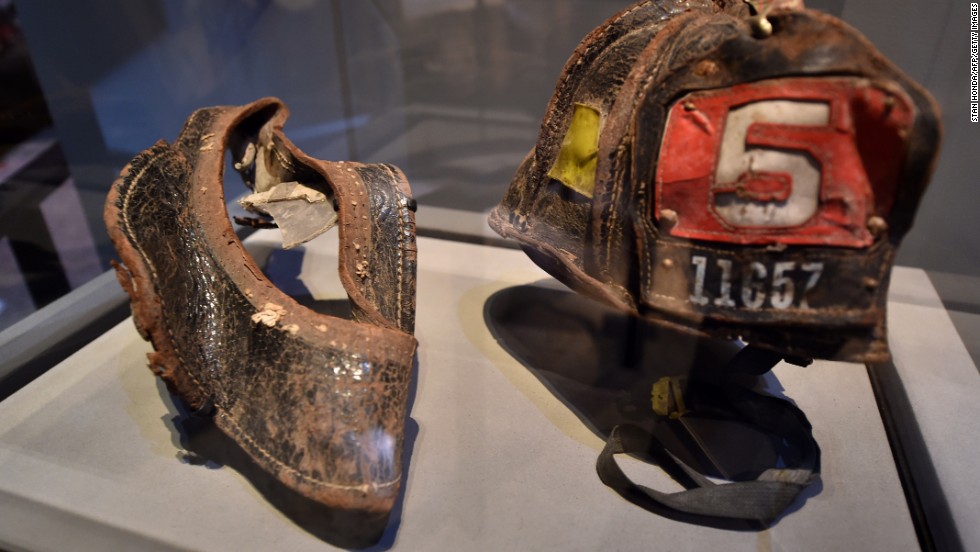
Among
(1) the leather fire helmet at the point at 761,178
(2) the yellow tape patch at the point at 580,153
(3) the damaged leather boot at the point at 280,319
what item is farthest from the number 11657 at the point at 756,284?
(3) the damaged leather boot at the point at 280,319

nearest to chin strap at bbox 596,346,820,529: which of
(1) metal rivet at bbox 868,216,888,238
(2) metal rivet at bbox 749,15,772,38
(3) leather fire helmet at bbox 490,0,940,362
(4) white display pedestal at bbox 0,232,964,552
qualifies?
(4) white display pedestal at bbox 0,232,964,552

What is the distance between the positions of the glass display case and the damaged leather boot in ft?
0.42

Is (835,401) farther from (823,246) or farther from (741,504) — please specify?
(823,246)

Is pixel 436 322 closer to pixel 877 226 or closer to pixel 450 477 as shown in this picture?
pixel 450 477

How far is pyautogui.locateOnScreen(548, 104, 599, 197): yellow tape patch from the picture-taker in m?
1.21

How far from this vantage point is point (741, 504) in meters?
1.08

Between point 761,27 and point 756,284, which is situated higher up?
point 761,27

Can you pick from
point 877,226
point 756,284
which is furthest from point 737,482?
point 877,226

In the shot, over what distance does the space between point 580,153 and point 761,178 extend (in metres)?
0.37

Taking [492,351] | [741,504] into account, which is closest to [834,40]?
[741,504]

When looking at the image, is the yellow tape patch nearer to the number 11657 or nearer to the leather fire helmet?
the leather fire helmet

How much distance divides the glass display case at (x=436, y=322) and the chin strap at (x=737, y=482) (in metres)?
0.03

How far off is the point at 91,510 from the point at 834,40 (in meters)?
1.34

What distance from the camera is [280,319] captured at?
1.15 meters
